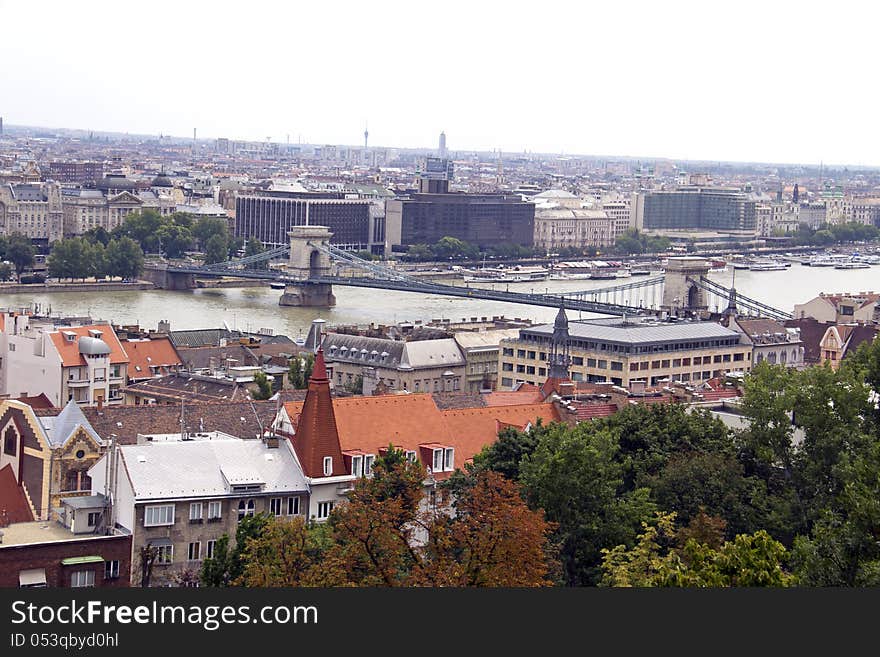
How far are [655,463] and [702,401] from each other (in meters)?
3.24

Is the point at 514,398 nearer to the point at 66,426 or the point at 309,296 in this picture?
the point at 66,426

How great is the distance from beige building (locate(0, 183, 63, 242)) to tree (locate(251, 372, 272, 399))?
30861 mm

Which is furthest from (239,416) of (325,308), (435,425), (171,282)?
(171,282)

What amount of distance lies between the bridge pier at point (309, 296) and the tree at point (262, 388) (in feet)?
62.3

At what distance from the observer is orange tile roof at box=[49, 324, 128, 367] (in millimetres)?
15383

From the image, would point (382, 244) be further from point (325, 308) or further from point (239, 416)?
point (239, 416)

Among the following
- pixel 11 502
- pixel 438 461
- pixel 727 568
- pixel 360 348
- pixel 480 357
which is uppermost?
pixel 727 568

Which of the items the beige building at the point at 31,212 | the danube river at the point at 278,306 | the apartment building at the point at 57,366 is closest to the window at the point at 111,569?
the apartment building at the point at 57,366

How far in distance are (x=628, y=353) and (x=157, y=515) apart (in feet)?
32.0

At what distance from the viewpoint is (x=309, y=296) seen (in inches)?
1363

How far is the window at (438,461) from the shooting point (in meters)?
10.6

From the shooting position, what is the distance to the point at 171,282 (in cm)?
3744

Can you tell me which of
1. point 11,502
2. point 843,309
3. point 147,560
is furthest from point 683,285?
point 147,560

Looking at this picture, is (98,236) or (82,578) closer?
(82,578)
